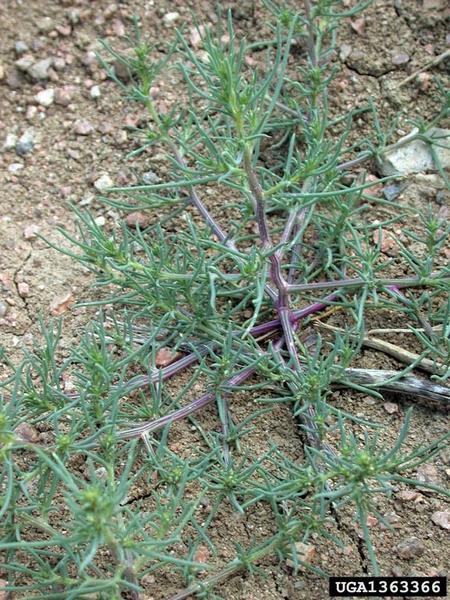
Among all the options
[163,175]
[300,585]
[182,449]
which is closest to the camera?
[300,585]

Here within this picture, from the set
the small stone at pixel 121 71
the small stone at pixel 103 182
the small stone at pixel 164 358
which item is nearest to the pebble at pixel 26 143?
the small stone at pixel 103 182

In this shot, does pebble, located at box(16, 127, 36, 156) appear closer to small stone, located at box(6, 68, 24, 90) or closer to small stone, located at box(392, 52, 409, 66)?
small stone, located at box(6, 68, 24, 90)

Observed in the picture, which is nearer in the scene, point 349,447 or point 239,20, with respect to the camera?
point 349,447

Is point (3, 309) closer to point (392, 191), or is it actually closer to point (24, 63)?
point (24, 63)

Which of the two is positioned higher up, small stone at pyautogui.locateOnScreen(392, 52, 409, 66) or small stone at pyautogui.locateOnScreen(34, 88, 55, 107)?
small stone at pyautogui.locateOnScreen(34, 88, 55, 107)

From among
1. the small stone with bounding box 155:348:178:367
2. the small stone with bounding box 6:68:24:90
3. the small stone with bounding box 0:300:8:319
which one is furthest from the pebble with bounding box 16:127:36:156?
the small stone with bounding box 155:348:178:367

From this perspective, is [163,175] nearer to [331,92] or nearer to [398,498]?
[331,92]

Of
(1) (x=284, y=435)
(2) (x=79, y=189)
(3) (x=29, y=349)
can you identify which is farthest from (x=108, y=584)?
(2) (x=79, y=189)
